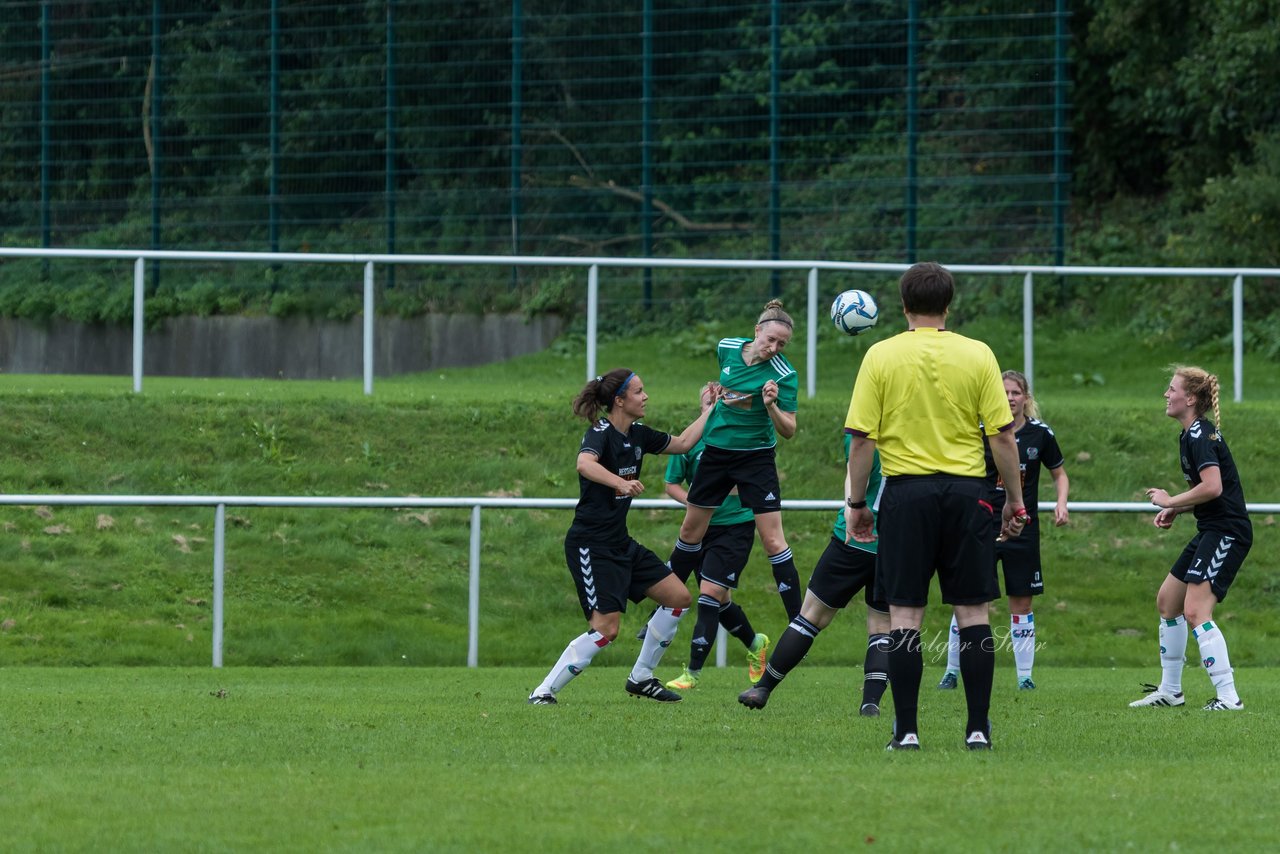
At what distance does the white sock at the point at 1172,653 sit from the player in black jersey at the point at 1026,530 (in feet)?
3.08

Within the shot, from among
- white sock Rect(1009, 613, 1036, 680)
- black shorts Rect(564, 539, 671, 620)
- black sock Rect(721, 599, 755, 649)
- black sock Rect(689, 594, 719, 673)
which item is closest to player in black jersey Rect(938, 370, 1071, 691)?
white sock Rect(1009, 613, 1036, 680)

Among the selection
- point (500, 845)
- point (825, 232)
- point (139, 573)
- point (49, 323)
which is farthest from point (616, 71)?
point (500, 845)

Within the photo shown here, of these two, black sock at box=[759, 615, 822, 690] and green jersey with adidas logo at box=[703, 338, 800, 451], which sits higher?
green jersey with adidas logo at box=[703, 338, 800, 451]

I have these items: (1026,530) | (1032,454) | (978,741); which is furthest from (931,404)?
(1026,530)

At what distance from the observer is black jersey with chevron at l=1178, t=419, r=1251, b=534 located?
29.7 feet

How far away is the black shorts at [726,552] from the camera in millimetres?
10094

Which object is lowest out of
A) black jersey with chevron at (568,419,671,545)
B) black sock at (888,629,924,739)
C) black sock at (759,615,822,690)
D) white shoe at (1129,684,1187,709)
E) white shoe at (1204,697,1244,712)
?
white shoe at (1129,684,1187,709)

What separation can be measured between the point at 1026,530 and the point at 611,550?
2894 millimetres

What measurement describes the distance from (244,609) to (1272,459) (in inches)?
342

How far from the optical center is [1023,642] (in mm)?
10469

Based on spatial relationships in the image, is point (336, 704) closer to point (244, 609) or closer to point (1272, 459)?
point (244, 609)

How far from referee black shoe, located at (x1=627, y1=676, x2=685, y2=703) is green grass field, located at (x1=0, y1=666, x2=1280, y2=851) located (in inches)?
2.9

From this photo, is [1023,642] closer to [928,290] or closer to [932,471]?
[932,471]

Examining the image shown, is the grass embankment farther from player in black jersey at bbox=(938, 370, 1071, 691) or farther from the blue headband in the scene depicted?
the blue headband
